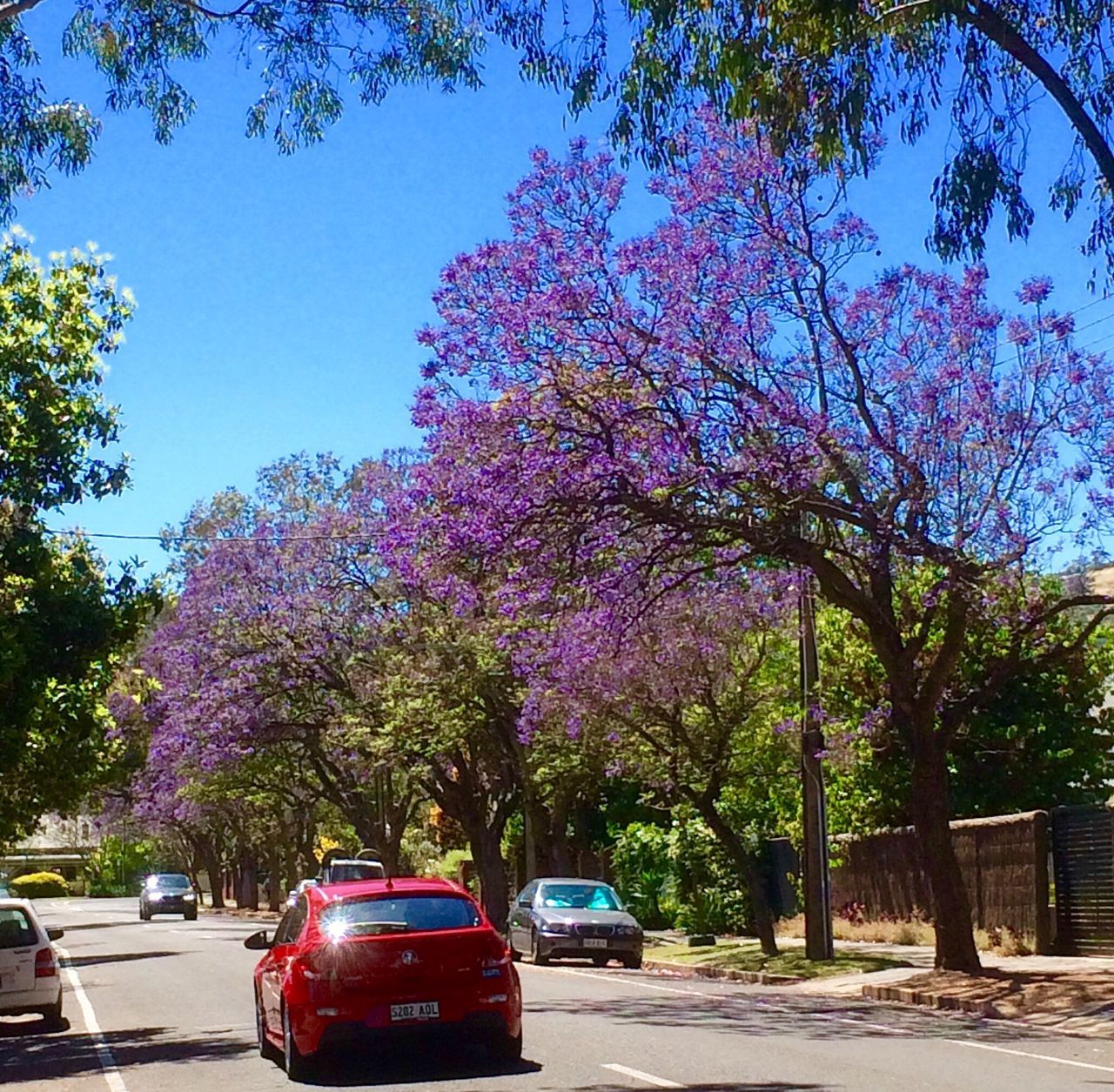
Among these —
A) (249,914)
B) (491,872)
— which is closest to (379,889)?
(491,872)

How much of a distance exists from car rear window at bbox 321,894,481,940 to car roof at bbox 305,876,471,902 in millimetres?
69

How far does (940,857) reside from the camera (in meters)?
21.5

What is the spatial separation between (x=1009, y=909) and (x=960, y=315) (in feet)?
30.7

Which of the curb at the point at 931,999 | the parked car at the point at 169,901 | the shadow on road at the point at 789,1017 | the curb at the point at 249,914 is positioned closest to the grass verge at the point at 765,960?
the curb at the point at 931,999

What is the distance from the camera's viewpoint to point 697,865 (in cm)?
3538

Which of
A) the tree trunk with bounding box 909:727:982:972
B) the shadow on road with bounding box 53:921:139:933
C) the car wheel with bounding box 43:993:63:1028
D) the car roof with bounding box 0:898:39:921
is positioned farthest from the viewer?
the shadow on road with bounding box 53:921:139:933

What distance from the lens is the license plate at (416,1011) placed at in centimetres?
1279

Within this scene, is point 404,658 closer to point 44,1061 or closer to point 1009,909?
point 1009,909

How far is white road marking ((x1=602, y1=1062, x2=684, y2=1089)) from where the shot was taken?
473 inches

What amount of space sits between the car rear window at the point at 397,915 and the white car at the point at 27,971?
798cm

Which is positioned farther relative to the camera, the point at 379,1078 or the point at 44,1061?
the point at 44,1061

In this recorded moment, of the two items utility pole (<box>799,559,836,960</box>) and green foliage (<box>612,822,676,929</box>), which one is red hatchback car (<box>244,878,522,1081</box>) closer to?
utility pole (<box>799,559,836,960</box>)

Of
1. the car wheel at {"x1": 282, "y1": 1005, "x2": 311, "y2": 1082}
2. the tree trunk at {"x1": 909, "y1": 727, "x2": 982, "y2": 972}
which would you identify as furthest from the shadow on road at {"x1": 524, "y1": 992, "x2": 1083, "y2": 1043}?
the car wheel at {"x1": 282, "y1": 1005, "x2": 311, "y2": 1082}

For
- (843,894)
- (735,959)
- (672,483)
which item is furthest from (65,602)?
(843,894)
